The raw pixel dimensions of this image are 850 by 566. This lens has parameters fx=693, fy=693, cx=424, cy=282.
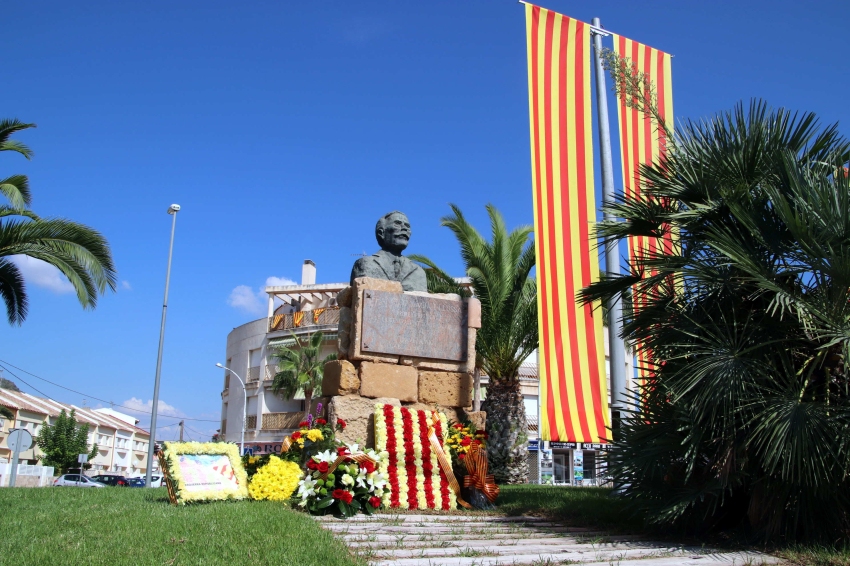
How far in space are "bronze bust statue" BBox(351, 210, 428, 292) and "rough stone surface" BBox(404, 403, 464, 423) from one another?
156 cm

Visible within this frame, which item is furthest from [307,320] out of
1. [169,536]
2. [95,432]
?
[169,536]

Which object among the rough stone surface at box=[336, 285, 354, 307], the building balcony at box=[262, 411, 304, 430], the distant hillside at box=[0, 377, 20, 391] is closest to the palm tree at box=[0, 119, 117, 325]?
the rough stone surface at box=[336, 285, 354, 307]

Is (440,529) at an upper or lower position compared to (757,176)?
lower

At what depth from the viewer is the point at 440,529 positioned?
604 cm

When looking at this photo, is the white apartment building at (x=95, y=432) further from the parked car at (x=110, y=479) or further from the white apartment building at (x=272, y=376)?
the white apartment building at (x=272, y=376)

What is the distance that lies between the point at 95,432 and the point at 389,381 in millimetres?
47877

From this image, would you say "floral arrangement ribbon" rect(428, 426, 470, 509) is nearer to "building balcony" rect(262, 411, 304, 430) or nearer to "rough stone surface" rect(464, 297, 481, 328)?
"rough stone surface" rect(464, 297, 481, 328)

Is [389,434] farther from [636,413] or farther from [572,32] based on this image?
[572,32]

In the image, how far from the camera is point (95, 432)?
4953cm

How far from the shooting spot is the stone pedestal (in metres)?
8.45

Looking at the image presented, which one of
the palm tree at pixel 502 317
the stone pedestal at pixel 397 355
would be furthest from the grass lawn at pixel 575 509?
the palm tree at pixel 502 317

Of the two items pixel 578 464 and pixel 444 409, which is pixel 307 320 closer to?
pixel 578 464

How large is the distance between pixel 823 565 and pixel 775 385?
1.37 m

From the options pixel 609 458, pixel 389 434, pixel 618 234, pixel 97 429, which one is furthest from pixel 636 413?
pixel 97 429
